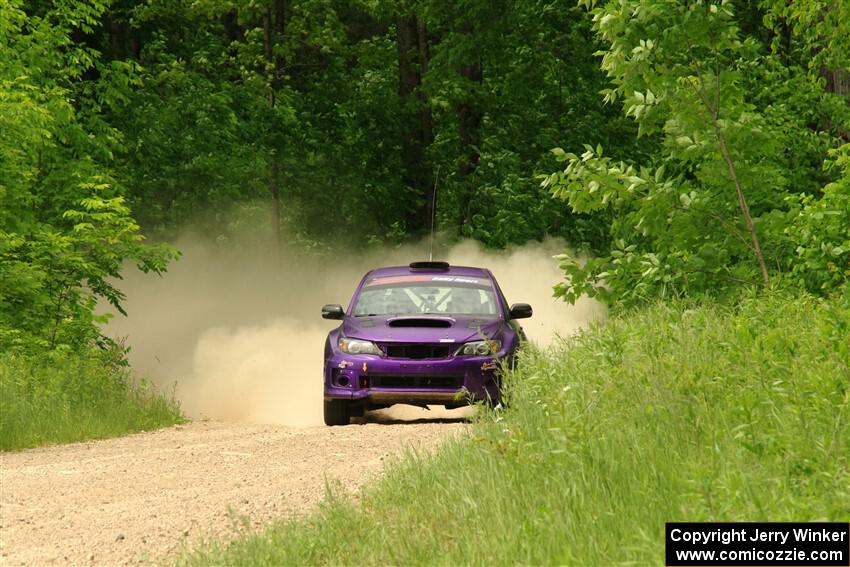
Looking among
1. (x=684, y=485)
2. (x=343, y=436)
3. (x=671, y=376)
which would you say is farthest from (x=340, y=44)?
(x=684, y=485)

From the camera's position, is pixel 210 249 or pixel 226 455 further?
pixel 210 249

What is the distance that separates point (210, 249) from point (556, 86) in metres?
10.7

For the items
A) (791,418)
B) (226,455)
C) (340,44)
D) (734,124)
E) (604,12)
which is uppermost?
(340,44)

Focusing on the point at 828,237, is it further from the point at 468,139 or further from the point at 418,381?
the point at 468,139

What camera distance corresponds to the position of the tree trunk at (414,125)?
115ft

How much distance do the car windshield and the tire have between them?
52.2 inches

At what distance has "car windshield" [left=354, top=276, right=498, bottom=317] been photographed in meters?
16.0

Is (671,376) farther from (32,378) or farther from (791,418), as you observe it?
(32,378)

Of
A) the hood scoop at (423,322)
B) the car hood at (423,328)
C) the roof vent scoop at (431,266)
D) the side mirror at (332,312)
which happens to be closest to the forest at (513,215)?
the car hood at (423,328)

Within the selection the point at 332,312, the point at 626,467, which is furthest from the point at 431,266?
the point at 626,467

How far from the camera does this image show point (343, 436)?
43.2 feet

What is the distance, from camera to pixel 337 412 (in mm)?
15023

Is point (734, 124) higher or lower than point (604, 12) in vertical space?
lower

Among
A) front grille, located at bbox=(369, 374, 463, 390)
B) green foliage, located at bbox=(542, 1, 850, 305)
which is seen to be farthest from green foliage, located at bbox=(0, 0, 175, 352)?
green foliage, located at bbox=(542, 1, 850, 305)
